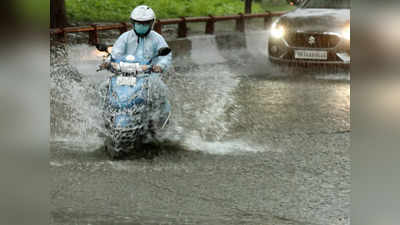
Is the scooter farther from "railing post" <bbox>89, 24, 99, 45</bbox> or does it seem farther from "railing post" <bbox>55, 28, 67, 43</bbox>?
"railing post" <bbox>55, 28, 67, 43</bbox>

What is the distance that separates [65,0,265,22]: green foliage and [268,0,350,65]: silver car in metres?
0.44

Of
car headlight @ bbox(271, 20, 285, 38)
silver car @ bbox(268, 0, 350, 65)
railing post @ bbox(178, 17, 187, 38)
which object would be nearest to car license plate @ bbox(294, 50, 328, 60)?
silver car @ bbox(268, 0, 350, 65)

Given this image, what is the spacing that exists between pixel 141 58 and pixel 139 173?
0.92 metres

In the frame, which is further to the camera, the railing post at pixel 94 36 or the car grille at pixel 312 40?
the car grille at pixel 312 40

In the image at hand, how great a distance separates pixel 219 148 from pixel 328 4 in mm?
1968

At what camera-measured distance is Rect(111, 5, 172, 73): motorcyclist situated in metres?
5.97

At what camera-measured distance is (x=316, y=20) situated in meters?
7.61

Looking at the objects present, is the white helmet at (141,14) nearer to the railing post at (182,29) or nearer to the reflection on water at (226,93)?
the railing post at (182,29)

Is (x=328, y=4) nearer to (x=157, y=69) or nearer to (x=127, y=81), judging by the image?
(x=157, y=69)

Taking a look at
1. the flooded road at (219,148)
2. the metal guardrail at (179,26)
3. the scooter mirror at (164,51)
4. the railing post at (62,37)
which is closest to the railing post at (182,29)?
the metal guardrail at (179,26)

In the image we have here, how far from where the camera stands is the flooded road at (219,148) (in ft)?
16.6

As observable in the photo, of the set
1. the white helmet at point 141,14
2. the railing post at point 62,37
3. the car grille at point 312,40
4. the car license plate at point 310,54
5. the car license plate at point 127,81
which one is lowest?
the car license plate at point 127,81

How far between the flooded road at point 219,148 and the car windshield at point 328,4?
0.64m

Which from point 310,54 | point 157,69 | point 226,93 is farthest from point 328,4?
point 157,69
